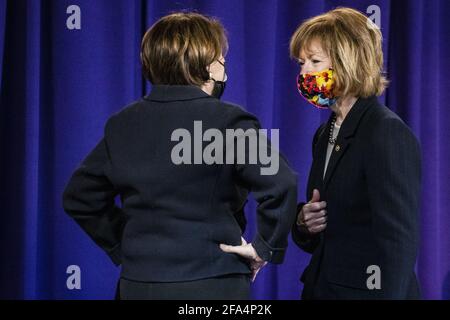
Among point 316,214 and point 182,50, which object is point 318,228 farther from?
point 182,50

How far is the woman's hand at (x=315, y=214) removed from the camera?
4.73 ft

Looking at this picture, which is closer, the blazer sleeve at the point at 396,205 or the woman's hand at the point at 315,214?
the blazer sleeve at the point at 396,205

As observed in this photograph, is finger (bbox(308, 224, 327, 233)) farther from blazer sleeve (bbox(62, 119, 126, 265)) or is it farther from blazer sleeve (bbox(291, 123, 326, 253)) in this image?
blazer sleeve (bbox(62, 119, 126, 265))

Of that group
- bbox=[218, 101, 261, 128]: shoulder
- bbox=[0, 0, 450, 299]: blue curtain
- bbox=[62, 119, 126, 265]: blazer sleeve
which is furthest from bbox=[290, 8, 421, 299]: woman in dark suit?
bbox=[0, 0, 450, 299]: blue curtain

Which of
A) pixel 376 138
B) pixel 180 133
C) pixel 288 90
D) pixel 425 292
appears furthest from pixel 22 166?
pixel 425 292

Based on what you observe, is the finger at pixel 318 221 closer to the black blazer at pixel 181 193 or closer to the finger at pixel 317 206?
the finger at pixel 317 206

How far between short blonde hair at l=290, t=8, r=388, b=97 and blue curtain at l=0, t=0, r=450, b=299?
906mm

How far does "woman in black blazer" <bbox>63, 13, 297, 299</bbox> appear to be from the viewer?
4.03 feet

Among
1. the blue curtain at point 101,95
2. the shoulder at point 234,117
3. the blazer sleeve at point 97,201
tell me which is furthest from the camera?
the blue curtain at point 101,95

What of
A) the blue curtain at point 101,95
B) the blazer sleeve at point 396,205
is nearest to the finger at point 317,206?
the blazer sleeve at point 396,205

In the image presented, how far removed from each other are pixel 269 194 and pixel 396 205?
26cm

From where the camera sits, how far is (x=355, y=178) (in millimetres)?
1367

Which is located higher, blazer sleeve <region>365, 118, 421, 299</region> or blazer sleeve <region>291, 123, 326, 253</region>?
blazer sleeve <region>365, 118, 421, 299</region>

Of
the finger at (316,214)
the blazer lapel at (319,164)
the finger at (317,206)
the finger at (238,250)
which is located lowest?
the finger at (238,250)
